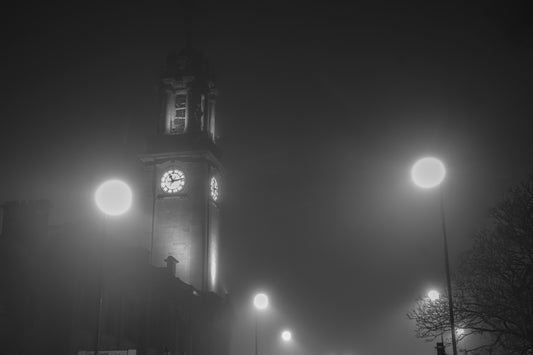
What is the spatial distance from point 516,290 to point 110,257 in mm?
28038

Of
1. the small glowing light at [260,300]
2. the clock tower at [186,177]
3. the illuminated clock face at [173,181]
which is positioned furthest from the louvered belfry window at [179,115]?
the small glowing light at [260,300]

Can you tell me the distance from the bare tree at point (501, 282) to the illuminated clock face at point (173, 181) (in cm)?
4103

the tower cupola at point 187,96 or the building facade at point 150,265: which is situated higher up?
the tower cupola at point 187,96

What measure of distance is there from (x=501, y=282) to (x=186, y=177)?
4337 centimetres

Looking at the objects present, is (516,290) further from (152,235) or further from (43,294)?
(152,235)

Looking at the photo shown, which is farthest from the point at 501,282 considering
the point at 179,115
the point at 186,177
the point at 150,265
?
the point at 179,115

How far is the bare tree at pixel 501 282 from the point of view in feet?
99.0

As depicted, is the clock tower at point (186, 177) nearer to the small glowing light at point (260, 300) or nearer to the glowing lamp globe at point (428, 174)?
the small glowing light at point (260, 300)

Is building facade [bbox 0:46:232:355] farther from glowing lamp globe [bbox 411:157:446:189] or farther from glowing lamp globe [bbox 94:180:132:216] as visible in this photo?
glowing lamp globe [bbox 411:157:446:189]

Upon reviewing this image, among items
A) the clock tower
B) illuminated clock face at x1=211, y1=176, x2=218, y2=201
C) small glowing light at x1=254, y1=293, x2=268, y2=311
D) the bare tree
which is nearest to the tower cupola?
the clock tower

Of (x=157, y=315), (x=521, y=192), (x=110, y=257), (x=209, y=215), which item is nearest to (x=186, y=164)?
(x=209, y=215)

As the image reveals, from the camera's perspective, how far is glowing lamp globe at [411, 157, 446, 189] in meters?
26.8

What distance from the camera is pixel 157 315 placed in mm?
55719

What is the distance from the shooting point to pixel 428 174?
87.7 feet
